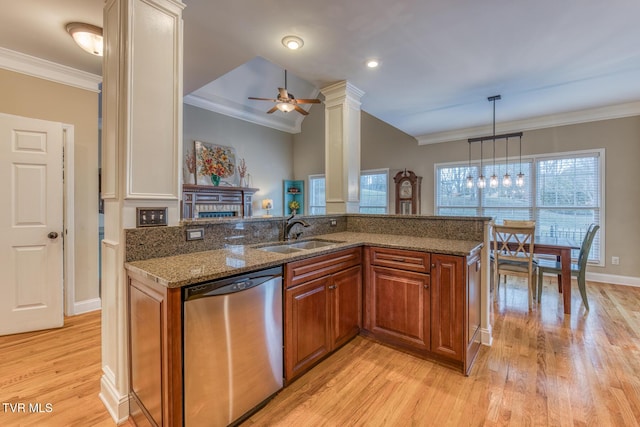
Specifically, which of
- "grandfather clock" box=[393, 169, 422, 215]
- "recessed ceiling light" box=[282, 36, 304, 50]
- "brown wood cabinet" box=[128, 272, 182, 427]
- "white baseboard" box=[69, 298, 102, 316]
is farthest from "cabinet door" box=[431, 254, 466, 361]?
"grandfather clock" box=[393, 169, 422, 215]

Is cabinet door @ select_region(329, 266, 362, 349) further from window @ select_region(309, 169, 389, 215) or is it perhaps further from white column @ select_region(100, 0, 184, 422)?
window @ select_region(309, 169, 389, 215)

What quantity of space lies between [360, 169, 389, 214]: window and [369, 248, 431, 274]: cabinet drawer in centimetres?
430

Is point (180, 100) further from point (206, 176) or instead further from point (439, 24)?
point (206, 176)

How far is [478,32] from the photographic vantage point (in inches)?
96.1

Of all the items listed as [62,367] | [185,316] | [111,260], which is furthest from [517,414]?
[62,367]

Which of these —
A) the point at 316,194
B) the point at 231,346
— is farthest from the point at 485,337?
A: the point at 316,194

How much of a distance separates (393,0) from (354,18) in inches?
12.9

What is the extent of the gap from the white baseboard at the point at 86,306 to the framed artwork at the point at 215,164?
2.79 meters

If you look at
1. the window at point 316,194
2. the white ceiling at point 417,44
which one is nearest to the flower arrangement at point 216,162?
the white ceiling at point 417,44

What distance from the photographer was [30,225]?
8.83 ft

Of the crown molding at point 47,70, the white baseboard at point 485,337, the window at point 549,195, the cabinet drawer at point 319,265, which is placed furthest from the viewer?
the window at point 549,195

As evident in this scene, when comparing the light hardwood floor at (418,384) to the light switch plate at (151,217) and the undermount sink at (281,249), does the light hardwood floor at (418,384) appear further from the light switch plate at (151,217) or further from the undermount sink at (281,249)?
the light switch plate at (151,217)

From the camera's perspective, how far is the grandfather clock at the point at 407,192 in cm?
605

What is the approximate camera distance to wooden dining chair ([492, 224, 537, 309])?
3303 millimetres
